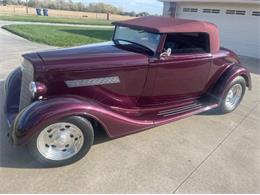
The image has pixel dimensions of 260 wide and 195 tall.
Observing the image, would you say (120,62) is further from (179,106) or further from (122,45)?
(179,106)

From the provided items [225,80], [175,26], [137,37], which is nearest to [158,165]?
[137,37]

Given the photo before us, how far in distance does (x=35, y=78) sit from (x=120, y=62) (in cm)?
111

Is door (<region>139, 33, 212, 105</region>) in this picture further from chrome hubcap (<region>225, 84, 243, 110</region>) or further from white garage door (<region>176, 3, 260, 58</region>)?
white garage door (<region>176, 3, 260, 58</region>)

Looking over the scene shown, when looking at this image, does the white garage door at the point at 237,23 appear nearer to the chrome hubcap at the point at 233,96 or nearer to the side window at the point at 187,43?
the chrome hubcap at the point at 233,96

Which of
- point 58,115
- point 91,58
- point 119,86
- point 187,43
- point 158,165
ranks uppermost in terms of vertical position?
point 187,43

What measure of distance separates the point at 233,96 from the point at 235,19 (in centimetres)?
826

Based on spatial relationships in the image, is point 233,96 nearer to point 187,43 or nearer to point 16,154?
point 187,43

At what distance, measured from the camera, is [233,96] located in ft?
17.2

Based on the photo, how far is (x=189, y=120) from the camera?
4.64 meters

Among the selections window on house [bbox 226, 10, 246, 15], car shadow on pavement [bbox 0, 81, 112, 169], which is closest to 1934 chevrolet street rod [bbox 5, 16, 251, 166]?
car shadow on pavement [bbox 0, 81, 112, 169]

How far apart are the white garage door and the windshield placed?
9035mm

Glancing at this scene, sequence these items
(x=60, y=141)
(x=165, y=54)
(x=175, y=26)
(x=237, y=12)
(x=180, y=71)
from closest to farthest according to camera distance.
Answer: (x=60, y=141)
(x=165, y=54)
(x=175, y=26)
(x=180, y=71)
(x=237, y=12)

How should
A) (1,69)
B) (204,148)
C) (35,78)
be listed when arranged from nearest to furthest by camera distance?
(35,78) < (204,148) < (1,69)

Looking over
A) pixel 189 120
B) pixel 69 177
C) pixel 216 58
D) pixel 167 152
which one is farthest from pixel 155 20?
pixel 69 177
